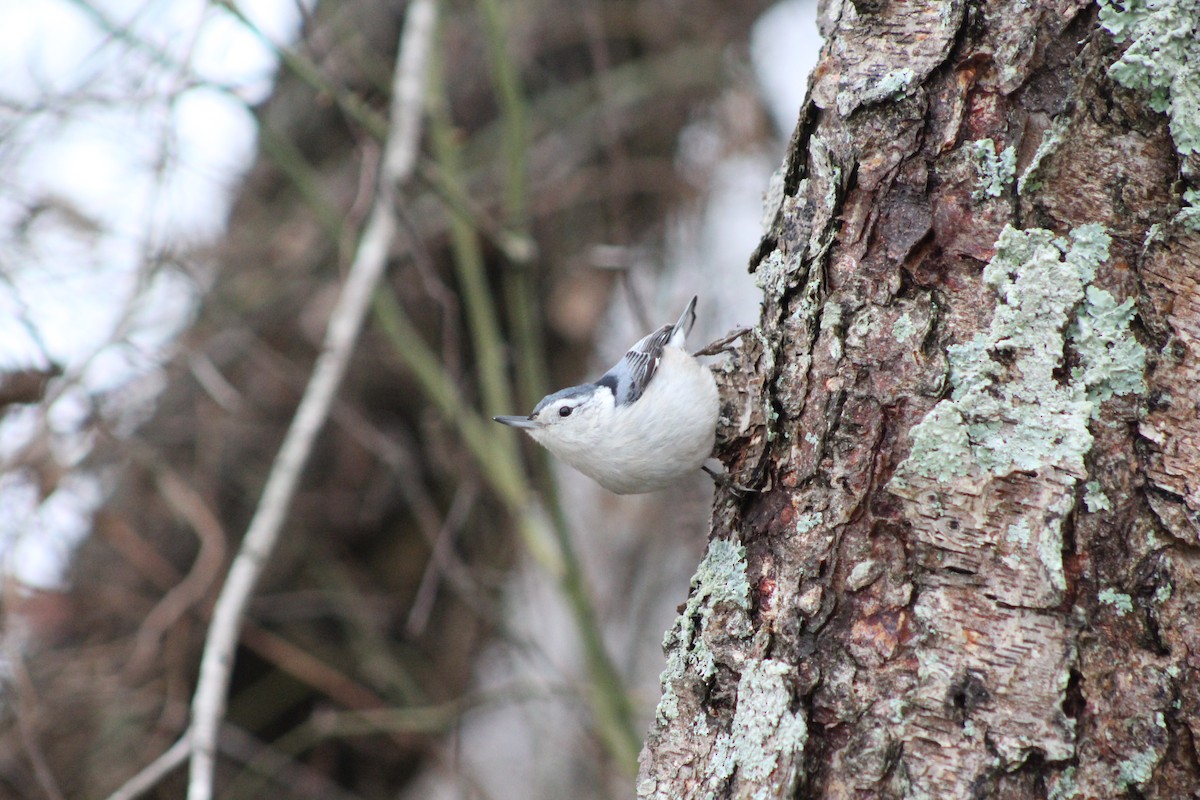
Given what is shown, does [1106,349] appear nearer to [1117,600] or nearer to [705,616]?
[1117,600]

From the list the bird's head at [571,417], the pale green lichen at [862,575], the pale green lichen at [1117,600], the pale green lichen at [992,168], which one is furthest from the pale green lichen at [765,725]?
the bird's head at [571,417]

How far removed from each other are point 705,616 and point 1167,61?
1029 millimetres

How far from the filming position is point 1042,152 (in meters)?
1.32

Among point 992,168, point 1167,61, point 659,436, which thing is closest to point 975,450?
point 992,168

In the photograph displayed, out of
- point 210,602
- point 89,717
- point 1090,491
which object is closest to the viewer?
point 1090,491

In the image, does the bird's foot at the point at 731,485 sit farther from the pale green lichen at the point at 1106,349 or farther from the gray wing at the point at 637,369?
the gray wing at the point at 637,369

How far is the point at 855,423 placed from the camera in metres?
1.39

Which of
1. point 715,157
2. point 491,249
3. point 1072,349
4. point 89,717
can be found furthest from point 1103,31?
point 89,717

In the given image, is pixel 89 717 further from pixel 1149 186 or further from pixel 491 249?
pixel 1149 186

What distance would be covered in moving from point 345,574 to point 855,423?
2921 mm

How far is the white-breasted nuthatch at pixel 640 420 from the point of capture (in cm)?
211

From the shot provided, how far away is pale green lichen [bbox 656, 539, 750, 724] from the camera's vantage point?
1.42m

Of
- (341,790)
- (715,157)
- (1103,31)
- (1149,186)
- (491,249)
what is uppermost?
(715,157)

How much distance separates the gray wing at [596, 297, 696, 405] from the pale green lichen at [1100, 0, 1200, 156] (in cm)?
131
